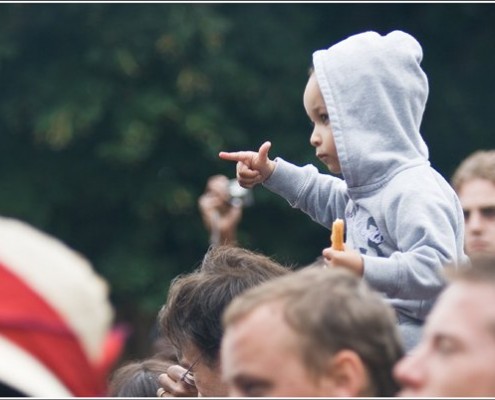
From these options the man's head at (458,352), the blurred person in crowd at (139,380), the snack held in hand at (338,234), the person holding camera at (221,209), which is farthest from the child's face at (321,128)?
the person holding camera at (221,209)

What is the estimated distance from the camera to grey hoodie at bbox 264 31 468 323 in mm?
3383

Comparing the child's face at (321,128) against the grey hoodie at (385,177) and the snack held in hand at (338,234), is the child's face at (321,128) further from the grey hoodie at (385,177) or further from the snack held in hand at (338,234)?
the snack held in hand at (338,234)

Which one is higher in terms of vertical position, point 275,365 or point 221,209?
point 221,209

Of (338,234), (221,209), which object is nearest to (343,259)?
(338,234)

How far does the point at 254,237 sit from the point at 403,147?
34.4 ft

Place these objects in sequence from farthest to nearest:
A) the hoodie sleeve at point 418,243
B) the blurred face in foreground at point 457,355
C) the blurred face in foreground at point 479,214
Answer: the blurred face in foreground at point 479,214 < the hoodie sleeve at point 418,243 < the blurred face in foreground at point 457,355

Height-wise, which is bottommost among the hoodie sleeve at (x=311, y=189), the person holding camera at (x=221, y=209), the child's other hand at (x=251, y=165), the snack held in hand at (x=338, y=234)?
the snack held in hand at (x=338, y=234)

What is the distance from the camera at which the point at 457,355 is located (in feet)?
7.33

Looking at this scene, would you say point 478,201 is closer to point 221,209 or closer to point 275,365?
point 275,365

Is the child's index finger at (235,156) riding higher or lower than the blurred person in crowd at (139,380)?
higher

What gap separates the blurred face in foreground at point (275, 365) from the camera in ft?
7.96

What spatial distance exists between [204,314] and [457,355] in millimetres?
1482

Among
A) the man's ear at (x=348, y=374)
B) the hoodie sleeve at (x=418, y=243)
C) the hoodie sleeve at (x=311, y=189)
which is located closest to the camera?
the man's ear at (x=348, y=374)

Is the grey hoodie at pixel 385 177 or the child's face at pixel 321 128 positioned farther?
the child's face at pixel 321 128
